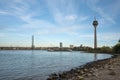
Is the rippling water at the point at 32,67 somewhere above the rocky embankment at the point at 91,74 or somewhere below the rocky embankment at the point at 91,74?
below

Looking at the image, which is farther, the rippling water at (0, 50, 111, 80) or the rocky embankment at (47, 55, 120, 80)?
the rippling water at (0, 50, 111, 80)

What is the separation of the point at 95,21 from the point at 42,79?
502ft

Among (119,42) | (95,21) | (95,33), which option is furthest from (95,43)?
(119,42)

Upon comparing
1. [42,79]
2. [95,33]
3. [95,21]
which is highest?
[95,21]

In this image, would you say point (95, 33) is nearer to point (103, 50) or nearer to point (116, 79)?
point (103, 50)

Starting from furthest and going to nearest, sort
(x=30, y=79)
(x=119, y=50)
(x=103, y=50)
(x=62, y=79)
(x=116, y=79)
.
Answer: (x=103, y=50)
(x=119, y=50)
(x=30, y=79)
(x=62, y=79)
(x=116, y=79)

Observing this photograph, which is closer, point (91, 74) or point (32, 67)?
point (91, 74)

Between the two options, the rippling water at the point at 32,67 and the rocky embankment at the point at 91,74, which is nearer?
the rocky embankment at the point at 91,74

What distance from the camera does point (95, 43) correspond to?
561ft

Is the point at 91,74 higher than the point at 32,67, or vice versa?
the point at 91,74

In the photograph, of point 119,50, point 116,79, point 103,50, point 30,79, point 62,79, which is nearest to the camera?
point 116,79

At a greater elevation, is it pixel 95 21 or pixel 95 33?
pixel 95 21

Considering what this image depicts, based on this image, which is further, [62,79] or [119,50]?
[119,50]

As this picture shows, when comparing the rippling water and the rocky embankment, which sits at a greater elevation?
the rocky embankment
